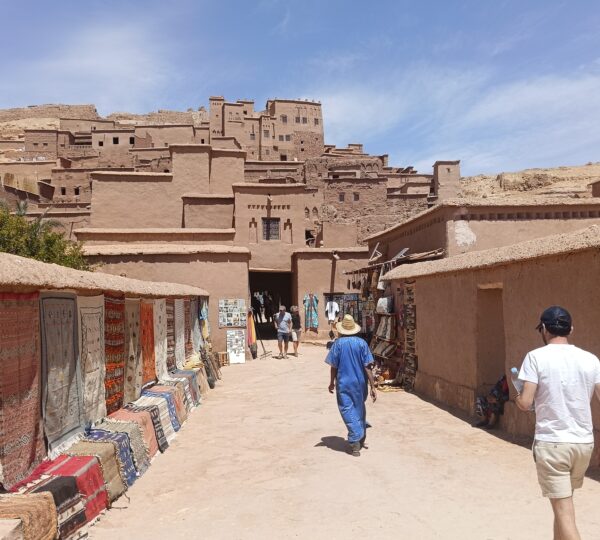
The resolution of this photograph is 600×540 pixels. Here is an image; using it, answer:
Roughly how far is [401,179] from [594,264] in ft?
115

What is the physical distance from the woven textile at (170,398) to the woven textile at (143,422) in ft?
3.35

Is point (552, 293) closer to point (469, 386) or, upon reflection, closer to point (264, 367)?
point (469, 386)

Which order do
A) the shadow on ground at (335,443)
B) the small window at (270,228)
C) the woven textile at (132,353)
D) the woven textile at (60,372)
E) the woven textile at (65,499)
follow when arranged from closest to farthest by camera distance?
the woven textile at (65,499)
the woven textile at (60,372)
the shadow on ground at (335,443)
the woven textile at (132,353)
the small window at (270,228)

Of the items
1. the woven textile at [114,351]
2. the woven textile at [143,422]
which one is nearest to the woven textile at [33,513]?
the woven textile at [143,422]

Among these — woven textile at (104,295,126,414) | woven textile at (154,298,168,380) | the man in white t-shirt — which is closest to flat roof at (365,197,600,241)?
woven textile at (154,298,168,380)

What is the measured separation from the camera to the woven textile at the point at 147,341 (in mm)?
8828

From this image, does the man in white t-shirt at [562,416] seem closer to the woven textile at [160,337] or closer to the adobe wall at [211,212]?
the woven textile at [160,337]

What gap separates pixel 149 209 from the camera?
24.6 meters

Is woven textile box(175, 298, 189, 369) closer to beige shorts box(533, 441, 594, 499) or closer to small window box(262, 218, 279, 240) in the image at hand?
beige shorts box(533, 441, 594, 499)

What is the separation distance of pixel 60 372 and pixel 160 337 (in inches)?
180

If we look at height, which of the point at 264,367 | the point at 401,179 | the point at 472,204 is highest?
the point at 401,179

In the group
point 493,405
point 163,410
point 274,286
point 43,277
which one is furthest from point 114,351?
point 274,286

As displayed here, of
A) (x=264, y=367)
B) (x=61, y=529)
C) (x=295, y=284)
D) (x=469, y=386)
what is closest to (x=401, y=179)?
(x=295, y=284)

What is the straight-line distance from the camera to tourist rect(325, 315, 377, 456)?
701cm
